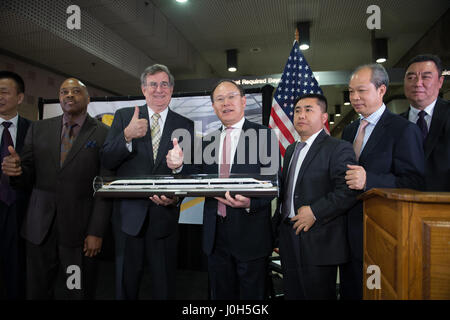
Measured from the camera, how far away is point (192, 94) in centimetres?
347

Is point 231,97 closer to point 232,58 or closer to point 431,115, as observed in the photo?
point 431,115

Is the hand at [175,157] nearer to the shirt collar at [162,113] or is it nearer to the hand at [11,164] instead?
the shirt collar at [162,113]

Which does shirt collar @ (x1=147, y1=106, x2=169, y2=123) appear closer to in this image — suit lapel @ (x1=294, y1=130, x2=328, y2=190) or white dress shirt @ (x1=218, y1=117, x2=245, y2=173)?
white dress shirt @ (x1=218, y1=117, x2=245, y2=173)

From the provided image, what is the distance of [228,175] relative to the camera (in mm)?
1664

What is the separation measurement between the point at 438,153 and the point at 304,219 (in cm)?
125

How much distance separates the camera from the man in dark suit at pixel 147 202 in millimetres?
1812

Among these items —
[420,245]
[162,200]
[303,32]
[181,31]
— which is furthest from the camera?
[181,31]

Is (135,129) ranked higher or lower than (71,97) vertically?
lower


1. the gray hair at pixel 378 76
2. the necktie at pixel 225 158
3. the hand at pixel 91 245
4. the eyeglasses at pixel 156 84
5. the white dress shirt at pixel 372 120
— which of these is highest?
the gray hair at pixel 378 76

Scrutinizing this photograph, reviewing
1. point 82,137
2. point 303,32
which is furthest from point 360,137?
point 303,32

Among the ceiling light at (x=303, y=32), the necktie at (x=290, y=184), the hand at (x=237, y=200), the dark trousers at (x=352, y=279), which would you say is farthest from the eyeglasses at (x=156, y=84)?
the ceiling light at (x=303, y=32)

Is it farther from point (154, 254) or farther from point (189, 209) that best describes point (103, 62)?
point (154, 254)
